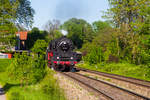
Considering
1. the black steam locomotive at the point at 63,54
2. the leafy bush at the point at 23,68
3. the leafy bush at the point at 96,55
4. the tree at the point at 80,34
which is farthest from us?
the tree at the point at 80,34

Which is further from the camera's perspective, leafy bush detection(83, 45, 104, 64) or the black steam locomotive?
leafy bush detection(83, 45, 104, 64)

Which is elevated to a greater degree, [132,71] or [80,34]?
[80,34]

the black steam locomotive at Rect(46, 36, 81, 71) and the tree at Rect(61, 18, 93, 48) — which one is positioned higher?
the tree at Rect(61, 18, 93, 48)

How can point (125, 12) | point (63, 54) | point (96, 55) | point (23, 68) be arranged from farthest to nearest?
point (125, 12), point (96, 55), point (63, 54), point (23, 68)

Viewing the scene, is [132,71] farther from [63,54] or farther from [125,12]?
[125,12]

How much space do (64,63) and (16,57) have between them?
7034 millimetres

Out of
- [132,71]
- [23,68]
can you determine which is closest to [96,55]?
[132,71]

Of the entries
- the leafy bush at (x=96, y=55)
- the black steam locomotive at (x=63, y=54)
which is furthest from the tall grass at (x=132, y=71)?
the black steam locomotive at (x=63, y=54)

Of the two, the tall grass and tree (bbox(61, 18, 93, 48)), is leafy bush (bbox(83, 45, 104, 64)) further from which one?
tree (bbox(61, 18, 93, 48))

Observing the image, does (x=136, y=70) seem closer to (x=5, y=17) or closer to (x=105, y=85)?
(x=105, y=85)

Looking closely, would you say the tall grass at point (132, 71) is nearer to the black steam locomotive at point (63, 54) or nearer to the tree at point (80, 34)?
the black steam locomotive at point (63, 54)

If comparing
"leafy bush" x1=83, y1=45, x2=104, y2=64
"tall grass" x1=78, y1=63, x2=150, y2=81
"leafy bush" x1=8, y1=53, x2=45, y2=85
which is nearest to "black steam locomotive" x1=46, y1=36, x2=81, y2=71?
"leafy bush" x1=8, y1=53, x2=45, y2=85

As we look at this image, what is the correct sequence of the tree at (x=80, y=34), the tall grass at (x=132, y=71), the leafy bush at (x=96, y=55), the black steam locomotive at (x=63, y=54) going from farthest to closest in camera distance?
the tree at (x=80, y=34), the leafy bush at (x=96, y=55), the black steam locomotive at (x=63, y=54), the tall grass at (x=132, y=71)

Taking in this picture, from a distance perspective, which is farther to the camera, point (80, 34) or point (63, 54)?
point (80, 34)
